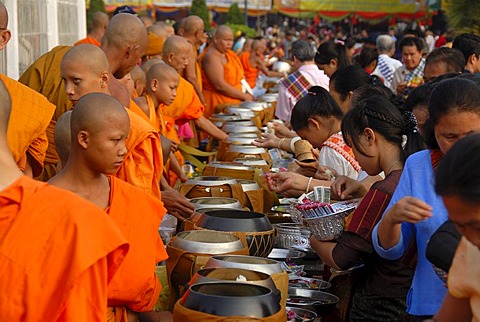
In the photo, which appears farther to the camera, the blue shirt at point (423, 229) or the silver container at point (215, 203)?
the silver container at point (215, 203)

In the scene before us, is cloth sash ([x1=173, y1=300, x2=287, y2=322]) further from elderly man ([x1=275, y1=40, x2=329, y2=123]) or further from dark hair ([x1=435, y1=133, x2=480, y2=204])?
elderly man ([x1=275, y1=40, x2=329, y2=123])

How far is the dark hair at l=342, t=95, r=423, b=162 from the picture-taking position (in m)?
3.50

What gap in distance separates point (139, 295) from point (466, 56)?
13.6ft

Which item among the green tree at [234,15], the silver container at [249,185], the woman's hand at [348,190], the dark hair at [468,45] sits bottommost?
the green tree at [234,15]

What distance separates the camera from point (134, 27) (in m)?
4.70

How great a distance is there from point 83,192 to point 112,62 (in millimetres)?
1493

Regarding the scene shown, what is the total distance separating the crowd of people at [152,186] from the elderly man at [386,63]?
4.72m

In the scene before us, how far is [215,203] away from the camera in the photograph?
420cm

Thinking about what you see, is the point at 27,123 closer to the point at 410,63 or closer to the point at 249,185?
the point at 249,185

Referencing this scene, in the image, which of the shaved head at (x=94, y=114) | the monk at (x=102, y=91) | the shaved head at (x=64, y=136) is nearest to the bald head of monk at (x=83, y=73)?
the monk at (x=102, y=91)

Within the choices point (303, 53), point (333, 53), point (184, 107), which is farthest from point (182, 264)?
point (303, 53)

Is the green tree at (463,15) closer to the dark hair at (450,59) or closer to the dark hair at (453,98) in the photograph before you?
the dark hair at (450,59)

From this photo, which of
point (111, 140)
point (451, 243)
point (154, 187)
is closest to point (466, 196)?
point (451, 243)

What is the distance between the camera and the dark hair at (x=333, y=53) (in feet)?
26.6
